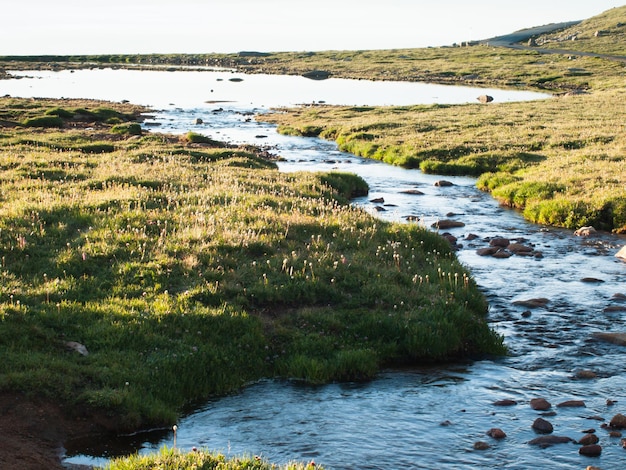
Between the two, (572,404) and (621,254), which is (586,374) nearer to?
(572,404)

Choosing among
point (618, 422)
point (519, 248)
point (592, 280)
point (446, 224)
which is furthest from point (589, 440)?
point (446, 224)

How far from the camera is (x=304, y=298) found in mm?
15562

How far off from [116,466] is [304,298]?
278 inches

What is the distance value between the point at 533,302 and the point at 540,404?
237 inches

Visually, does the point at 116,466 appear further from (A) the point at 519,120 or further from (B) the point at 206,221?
(A) the point at 519,120

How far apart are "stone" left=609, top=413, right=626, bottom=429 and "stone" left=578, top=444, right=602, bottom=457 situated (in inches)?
38.2

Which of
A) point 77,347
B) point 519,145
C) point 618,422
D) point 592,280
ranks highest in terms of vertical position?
point 519,145

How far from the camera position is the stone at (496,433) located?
1095 cm

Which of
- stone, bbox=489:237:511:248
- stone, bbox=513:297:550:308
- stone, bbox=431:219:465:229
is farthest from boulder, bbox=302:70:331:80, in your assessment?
stone, bbox=513:297:550:308

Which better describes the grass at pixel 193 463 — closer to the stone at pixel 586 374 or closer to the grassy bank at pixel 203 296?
the grassy bank at pixel 203 296

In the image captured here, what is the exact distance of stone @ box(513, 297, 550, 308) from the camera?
17.5m

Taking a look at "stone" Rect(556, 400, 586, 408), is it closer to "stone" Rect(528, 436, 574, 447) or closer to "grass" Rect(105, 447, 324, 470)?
"stone" Rect(528, 436, 574, 447)

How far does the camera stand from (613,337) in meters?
15.1

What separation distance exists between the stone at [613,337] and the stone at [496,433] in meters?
5.32
